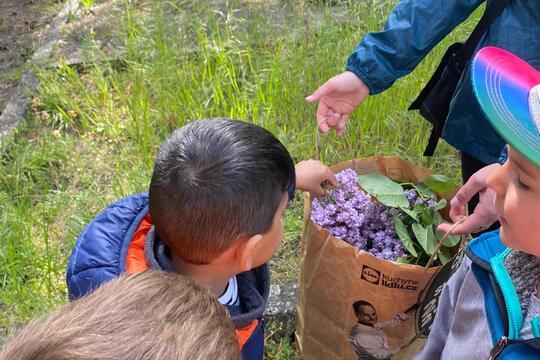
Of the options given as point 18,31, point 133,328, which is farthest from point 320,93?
point 18,31

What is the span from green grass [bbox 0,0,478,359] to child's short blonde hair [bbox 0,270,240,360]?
1272 mm

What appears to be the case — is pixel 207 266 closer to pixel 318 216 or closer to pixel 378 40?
pixel 318 216

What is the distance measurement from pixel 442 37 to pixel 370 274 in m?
0.70

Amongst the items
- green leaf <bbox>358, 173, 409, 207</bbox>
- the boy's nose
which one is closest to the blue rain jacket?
green leaf <bbox>358, 173, 409, 207</bbox>

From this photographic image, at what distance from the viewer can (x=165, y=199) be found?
128cm

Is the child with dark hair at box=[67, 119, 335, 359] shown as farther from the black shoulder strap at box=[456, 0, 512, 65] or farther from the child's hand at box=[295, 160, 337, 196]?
the black shoulder strap at box=[456, 0, 512, 65]

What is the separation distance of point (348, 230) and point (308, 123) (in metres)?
0.98

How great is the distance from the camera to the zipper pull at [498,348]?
3.40 feet

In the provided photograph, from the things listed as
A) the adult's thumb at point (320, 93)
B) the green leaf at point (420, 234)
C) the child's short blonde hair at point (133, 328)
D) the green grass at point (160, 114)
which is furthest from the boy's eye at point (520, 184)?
the green grass at point (160, 114)

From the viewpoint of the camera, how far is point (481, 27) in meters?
1.57

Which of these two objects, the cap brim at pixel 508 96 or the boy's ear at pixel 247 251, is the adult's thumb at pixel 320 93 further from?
the cap brim at pixel 508 96

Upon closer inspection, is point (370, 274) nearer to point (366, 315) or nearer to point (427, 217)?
point (366, 315)

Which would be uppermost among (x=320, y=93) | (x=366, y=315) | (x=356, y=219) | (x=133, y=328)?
(x=133, y=328)

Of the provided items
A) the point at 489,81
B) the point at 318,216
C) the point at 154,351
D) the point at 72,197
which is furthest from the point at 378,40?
the point at 72,197
